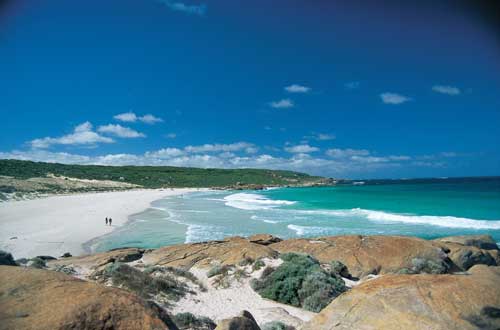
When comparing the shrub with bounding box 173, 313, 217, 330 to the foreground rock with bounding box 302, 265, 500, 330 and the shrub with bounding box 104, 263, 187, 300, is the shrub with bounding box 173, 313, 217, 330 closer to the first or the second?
the shrub with bounding box 104, 263, 187, 300

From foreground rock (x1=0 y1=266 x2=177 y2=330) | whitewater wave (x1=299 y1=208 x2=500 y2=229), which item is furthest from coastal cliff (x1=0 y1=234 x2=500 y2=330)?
whitewater wave (x1=299 y1=208 x2=500 y2=229)

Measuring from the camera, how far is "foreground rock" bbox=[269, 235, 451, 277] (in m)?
11.1

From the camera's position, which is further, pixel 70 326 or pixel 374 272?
pixel 374 272

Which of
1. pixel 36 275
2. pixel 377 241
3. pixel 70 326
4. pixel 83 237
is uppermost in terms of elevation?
pixel 36 275

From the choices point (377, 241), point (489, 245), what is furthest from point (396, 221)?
point (377, 241)

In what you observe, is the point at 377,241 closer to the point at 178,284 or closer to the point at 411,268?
the point at 411,268

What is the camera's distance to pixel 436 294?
4.20m

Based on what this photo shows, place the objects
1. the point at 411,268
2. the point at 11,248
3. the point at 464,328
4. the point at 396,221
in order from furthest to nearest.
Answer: the point at 396,221 → the point at 11,248 → the point at 411,268 → the point at 464,328

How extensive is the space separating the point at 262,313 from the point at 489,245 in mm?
14349

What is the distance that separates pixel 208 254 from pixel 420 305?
9.69 metres

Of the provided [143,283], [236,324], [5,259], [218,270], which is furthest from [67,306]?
[218,270]

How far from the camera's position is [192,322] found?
6.75 m

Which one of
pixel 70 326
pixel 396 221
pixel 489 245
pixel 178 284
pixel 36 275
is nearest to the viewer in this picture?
pixel 70 326

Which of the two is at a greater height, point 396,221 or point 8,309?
point 8,309
